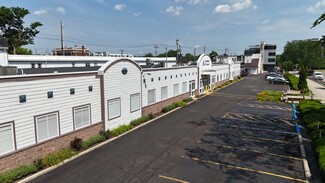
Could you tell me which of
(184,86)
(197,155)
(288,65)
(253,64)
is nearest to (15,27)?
(184,86)

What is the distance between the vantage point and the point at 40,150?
1289cm

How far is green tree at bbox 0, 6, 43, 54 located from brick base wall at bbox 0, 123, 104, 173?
1679 inches

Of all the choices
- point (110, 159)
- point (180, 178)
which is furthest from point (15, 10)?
point (180, 178)

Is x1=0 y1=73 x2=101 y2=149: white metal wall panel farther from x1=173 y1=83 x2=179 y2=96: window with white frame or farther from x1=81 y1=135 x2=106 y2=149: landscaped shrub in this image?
A: x1=173 y1=83 x2=179 y2=96: window with white frame

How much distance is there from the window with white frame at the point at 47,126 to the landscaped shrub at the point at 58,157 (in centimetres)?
107

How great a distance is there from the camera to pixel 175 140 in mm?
16938

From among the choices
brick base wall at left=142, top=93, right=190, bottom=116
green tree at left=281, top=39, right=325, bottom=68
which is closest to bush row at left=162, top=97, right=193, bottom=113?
brick base wall at left=142, top=93, right=190, bottom=116

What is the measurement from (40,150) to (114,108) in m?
6.65

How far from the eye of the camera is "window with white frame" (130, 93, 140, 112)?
821 inches

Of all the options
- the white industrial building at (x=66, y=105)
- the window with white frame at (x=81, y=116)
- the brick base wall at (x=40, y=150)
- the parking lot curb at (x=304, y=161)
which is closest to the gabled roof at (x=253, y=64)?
the white industrial building at (x=66, y=105)

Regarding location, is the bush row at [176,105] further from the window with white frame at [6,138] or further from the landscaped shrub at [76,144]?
the window with white frame at [6,138]

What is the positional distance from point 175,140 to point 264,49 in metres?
114

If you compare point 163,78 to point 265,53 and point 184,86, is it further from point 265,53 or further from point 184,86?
point 265,53

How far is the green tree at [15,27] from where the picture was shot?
151 feet
